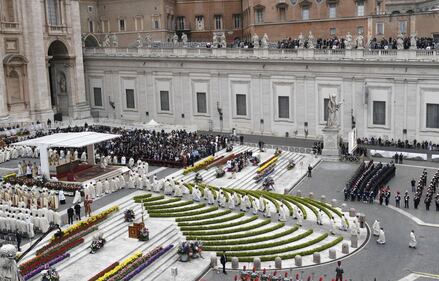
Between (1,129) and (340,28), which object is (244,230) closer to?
(1,129)

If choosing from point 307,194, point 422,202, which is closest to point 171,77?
point 307,194

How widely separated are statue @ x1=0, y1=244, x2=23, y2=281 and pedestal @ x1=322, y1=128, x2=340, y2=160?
3792 centimetres

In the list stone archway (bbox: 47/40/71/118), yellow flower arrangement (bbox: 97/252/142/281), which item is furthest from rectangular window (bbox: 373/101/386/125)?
stone archway (bbox: 47/40/71/118)

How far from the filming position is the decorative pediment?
6378 centimetres

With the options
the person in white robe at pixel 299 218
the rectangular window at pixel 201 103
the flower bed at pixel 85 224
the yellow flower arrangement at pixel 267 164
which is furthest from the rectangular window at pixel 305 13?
the flower bed at pixel 85 224

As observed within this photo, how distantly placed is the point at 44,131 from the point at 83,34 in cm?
2698

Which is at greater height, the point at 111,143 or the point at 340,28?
the point at 340,28

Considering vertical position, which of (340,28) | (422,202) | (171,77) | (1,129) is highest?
(340,28)

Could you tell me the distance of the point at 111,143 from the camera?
54.2 meters

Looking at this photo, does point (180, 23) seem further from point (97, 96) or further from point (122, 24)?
point (97, 96)

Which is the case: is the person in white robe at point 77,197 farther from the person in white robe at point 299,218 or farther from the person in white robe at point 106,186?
the person in white robe at point 299,218

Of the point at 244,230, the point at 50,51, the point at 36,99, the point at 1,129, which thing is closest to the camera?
the point at 244,230

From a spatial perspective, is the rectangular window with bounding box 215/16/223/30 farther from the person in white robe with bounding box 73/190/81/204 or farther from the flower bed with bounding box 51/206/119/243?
the flower bed with bounding box 51/206/119/243

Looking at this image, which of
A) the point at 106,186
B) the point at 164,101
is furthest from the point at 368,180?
the point at 164,101
